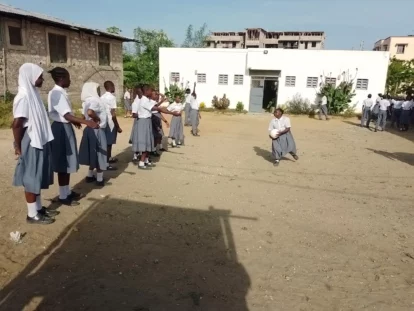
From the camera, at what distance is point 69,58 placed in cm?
1536

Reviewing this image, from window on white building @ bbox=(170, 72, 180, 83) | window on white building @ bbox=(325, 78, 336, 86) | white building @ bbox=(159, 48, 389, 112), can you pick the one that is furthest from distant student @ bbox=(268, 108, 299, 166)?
window on white building @ bbox=(170, 72, 180, 83)

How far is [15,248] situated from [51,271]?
2.12 feet

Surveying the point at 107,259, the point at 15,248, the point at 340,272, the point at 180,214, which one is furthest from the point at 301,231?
the point at 15,248

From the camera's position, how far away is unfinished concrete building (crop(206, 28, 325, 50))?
56.0 m

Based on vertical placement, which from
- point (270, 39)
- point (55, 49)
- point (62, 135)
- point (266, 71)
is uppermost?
point (270, 39)

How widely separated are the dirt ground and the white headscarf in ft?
3.46

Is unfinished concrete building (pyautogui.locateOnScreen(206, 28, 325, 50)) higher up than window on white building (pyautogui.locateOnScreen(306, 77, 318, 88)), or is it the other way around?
unfinished concrete building (pyautogui.locateOnScreen(206, 28, 325, 50))

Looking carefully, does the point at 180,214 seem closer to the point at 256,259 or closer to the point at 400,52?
the point at 256,259

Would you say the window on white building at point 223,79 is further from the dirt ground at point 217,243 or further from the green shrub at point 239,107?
the dirt ground at point 217,243

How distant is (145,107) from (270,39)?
5621 cm

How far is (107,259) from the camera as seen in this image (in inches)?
127

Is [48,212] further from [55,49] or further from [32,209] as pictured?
[55,49]

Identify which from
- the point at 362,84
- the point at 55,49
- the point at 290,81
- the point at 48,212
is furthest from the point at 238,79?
the point at 48,212

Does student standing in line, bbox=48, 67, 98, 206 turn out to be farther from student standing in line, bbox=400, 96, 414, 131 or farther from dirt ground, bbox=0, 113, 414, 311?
student standing in line, bbox=400, 96, 414, 131
